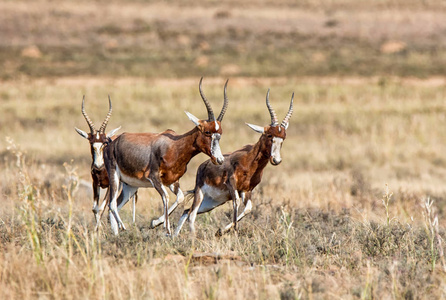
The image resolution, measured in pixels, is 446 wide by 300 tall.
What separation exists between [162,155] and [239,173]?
948mm

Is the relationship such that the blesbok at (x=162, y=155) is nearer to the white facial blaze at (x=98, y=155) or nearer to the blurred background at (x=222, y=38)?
the white facial blaze at (x=98, y=155)

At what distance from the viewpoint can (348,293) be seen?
21.7ft

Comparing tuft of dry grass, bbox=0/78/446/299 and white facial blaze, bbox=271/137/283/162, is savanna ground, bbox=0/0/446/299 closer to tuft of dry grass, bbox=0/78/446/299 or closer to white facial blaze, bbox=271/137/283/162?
tuft of dry grass, bbox=0/78/446/299

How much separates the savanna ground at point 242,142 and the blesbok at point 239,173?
1.29 ft

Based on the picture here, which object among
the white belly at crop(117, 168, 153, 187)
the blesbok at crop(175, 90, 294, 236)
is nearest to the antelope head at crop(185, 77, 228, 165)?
the blesbok at crop(175, 90, 294, 236)

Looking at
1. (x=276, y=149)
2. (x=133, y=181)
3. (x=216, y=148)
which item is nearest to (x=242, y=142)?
(x=133, y=181)

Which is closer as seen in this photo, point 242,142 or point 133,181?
point 133,181

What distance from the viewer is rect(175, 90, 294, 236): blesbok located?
8477 mm

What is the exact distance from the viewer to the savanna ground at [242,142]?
6.68 metres

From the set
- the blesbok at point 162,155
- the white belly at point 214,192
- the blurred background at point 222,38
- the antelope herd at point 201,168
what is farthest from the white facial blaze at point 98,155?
the blurred background at point 222,38

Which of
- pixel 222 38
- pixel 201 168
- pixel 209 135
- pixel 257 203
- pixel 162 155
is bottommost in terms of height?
pixel 257 203

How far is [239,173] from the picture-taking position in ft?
28.1

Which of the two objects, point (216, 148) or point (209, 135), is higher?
point (209, 135)

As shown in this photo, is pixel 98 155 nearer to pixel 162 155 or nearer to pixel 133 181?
pixel 133 181
